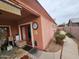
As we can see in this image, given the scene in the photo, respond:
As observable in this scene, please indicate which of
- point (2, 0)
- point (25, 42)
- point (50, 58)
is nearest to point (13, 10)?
point (2, 0)

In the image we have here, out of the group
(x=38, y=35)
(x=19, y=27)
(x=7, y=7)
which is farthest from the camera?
(x=19, y=27)

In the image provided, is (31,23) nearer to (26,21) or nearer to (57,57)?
(26,21)

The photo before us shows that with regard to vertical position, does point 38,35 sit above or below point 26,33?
below

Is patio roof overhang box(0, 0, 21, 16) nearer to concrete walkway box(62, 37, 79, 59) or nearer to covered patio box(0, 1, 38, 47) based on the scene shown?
covered patio box(0, 1, 38, 47)

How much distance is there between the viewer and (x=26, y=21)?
25.7 ft

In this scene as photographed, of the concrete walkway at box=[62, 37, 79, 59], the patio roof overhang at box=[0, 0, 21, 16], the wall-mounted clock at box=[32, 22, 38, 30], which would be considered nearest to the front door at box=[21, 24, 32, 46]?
the wall-mounted clock at box=[32, 22, 38, 30]

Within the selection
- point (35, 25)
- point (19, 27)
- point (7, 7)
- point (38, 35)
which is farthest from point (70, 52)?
point (7, 7)

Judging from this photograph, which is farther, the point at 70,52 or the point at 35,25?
the point at 35,25

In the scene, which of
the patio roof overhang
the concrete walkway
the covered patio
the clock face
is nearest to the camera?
the patio roof overhang

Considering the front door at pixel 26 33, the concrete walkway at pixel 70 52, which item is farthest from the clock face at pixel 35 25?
the concrete walkway at pixel 70 52

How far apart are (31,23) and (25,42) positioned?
5.28 feet

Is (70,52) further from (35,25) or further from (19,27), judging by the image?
(19,27)

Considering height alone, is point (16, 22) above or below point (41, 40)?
above

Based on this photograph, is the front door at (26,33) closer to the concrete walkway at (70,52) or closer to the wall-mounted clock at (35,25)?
the wall-mounted clock at (35,25)
